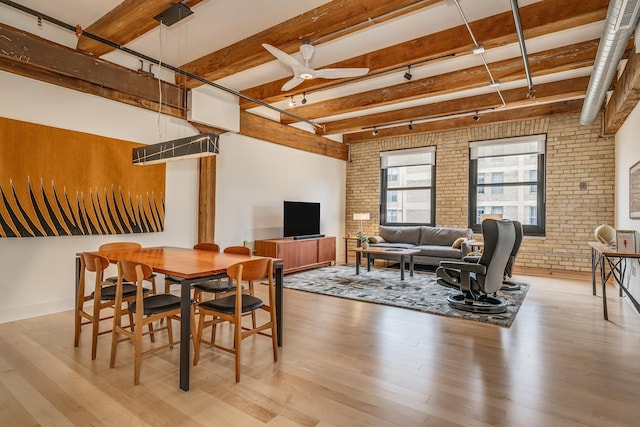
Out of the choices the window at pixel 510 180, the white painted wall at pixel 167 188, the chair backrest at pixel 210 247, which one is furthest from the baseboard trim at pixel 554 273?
the chair backrest at pixel 210 247

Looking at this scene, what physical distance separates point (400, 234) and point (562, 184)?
3.26 meters

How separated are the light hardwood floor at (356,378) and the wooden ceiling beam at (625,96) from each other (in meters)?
2.58

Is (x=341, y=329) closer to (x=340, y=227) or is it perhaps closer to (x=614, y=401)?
(x=614, y=401)

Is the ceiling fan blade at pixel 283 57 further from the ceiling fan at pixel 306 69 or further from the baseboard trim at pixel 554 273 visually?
the baseboard trim at pixel 554 273

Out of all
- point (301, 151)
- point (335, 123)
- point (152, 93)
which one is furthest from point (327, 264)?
point (152, 93)

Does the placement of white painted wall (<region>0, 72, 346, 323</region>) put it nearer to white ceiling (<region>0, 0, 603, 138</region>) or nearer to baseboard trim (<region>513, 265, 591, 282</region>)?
white ceiling (<region>0, 0, 603, 138</region>)

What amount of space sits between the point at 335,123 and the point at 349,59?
3274 mm

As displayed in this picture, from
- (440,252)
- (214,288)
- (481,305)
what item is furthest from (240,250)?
(440,252)

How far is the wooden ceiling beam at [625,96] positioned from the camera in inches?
145

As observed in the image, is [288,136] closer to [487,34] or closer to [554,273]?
[487,34]

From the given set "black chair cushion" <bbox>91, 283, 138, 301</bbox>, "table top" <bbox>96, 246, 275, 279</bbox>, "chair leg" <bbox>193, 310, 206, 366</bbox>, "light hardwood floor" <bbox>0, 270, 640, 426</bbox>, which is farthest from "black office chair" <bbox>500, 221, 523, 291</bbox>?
"black chair cushion" <bbox>91, 283, 138, 301</bbox>

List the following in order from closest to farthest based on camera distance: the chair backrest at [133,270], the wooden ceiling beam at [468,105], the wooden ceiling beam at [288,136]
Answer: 1. the chair backrest at [133,270]
2. the wooden ceiling beam at [468,105]
3. the wooden ceiling beam at [288,136]

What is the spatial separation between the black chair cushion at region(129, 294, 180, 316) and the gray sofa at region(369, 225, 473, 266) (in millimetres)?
4849

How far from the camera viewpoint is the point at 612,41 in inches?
125
